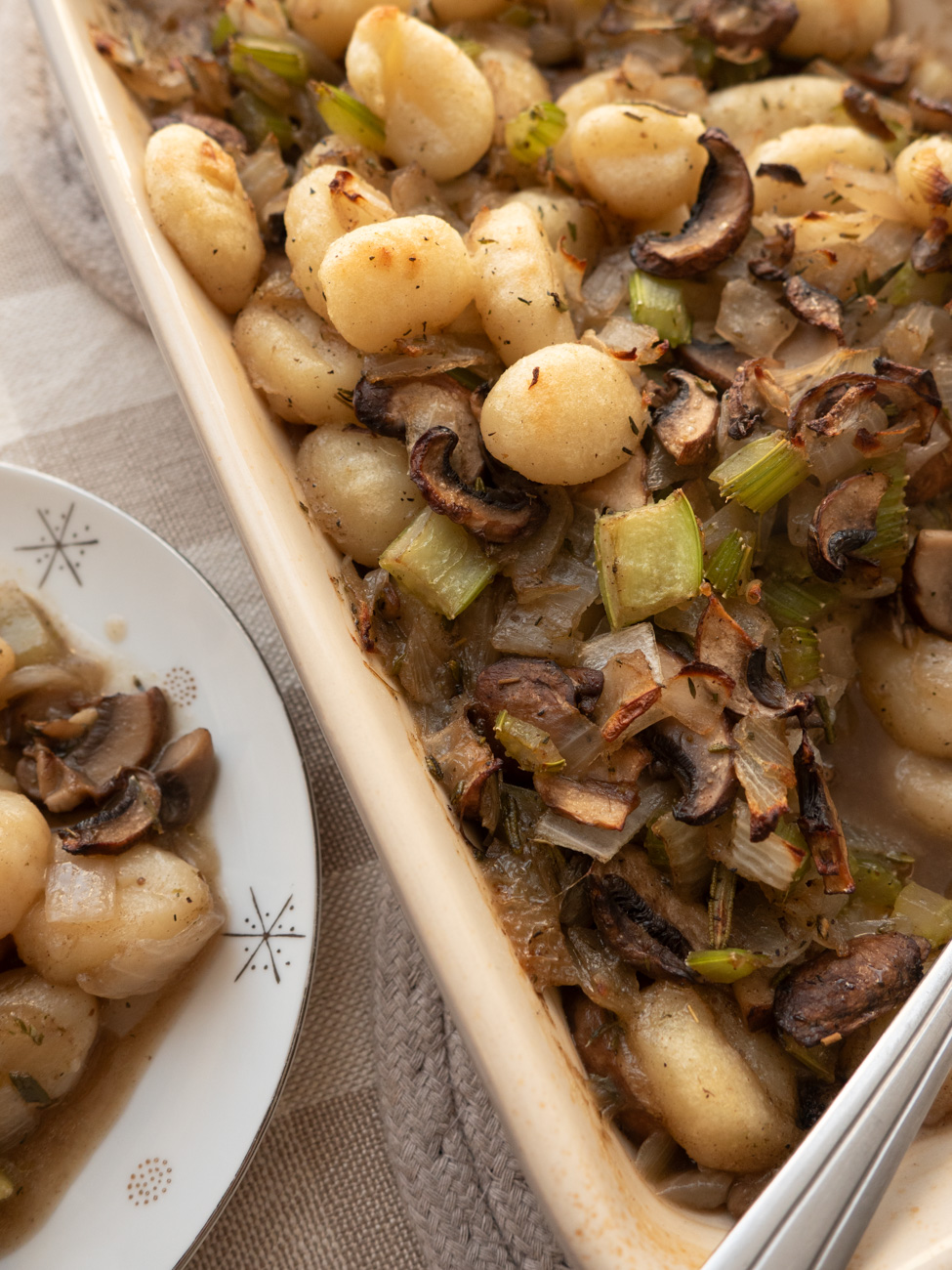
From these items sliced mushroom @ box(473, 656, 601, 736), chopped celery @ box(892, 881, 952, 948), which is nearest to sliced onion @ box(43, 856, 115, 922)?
sliced mushroom @ box(473, 656, 601, 736)

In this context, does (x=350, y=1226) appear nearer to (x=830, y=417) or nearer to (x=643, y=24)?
(x=830, y=417)

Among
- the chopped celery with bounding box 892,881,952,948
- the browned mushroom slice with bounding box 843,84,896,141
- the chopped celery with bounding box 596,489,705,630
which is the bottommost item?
the chopped celery with bounding box 892,881,952,948

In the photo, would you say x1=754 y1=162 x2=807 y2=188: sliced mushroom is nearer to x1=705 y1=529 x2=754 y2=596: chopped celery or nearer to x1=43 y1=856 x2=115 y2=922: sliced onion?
x1=705 y1=529 x2=754 y2=596: chopped celery

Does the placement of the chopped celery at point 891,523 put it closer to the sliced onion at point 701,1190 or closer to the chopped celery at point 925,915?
the chopped celery at point 925,915

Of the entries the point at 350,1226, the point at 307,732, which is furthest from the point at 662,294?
the point at 350,1226

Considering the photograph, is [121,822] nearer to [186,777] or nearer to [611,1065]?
[186,777]
